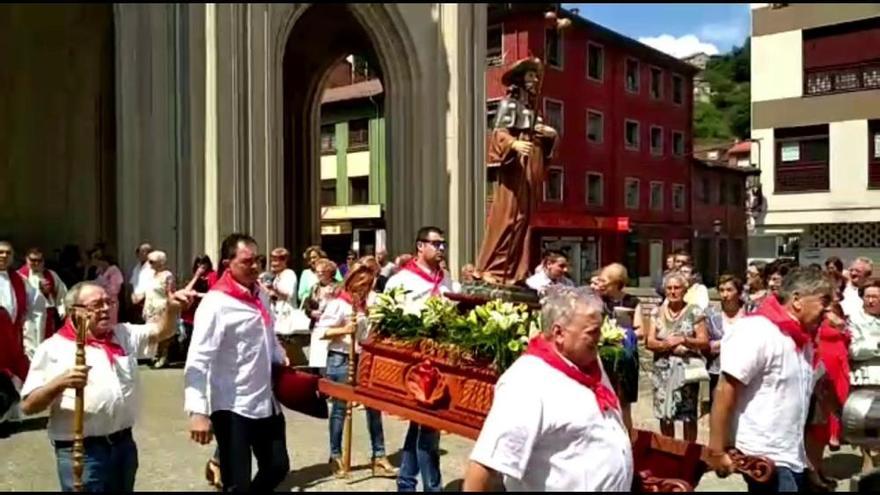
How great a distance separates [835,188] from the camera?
30.6 meters

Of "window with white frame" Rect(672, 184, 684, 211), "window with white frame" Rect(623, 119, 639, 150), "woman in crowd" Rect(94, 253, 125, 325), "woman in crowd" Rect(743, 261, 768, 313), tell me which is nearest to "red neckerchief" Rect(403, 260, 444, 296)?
"woman in crowd" Rect(743, 261, 768, 313)

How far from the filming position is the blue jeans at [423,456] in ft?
21.7

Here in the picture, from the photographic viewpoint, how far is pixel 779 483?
15.4 feet

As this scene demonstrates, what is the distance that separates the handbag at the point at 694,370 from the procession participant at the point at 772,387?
327 cm

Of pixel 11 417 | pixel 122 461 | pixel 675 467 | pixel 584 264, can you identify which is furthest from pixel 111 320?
pixel 584 264

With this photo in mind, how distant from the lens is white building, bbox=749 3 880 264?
29.6 meters

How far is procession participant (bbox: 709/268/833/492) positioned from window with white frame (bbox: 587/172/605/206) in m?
40.4

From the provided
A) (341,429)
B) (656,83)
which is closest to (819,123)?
(656,83)

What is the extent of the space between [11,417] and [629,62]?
41.6 meters

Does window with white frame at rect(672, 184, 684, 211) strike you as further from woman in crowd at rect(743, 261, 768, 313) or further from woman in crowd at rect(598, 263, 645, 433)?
woman in crowd at rect(598, 263, 645, 433)

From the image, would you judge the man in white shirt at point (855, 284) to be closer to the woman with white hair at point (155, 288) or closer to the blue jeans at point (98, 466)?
the blue jeans at point (98, 466)

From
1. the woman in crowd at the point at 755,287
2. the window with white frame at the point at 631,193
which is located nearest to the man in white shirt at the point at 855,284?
the woman in crowd at the point at 755,287

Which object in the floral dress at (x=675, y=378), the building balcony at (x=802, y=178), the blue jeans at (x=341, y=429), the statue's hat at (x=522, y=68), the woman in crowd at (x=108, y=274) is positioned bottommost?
the blue jeans at (x=341, y=429)

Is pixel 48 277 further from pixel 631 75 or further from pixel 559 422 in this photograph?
pixel 631 75
